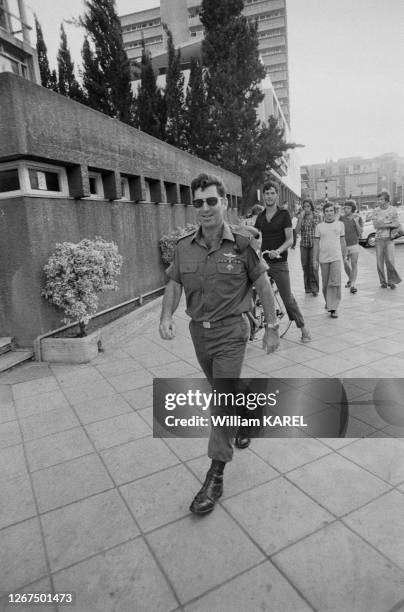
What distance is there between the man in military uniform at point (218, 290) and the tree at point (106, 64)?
24.9 meters

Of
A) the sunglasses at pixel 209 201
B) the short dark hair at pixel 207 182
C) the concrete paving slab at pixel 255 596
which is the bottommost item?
the concrete paving slab at pixel 255 596

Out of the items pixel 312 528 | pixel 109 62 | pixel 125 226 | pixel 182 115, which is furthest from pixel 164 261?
pixel 109 62

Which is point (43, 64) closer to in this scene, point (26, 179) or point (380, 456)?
point (26, 179)

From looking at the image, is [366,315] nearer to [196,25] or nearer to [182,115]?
[182,115]

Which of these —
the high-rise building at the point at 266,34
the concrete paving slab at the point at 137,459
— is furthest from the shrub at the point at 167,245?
the high-rise building at the point at 266,34

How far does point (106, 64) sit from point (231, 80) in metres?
7.92

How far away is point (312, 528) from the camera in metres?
2.44

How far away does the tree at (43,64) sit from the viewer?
88.7 feet

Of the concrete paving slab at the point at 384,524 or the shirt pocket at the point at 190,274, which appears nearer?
the concrete paving slab at the point at 384,524

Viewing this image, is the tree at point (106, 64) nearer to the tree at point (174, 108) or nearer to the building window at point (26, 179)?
the tree at point (174, 108)

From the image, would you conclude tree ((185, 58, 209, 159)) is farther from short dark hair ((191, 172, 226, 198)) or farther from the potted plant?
short dark hair ((191, 172, 226, 198))

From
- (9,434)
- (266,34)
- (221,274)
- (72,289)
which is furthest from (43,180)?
(266,34)

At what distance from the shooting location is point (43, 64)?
88.5 feet

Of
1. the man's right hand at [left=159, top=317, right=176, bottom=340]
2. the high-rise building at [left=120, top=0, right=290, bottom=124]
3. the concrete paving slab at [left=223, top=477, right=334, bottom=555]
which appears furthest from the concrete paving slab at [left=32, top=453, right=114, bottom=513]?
the high-rise building at [left=120, top=0, right=290, bottom=124]
